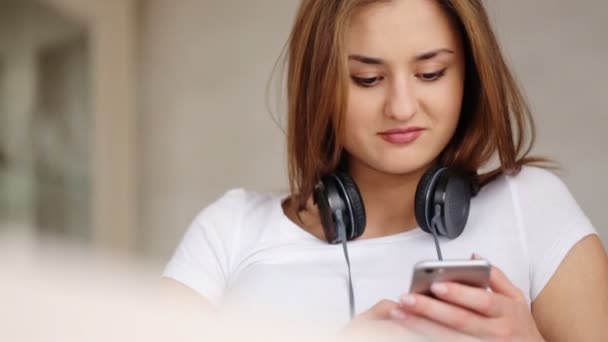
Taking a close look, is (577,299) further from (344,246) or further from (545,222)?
(344,246)

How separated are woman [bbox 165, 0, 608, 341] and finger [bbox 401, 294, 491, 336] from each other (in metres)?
0.21

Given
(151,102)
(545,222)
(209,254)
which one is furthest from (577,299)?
(151,102)

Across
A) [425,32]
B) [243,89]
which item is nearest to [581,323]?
[425,32]

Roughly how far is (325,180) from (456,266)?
41 centimetres

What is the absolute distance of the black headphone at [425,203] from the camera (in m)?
0.99

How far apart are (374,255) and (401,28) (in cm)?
35

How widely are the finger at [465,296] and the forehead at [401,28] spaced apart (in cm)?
42

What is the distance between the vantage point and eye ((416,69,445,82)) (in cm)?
105

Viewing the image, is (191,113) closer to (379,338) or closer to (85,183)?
(85,183)

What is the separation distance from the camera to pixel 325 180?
1091mm

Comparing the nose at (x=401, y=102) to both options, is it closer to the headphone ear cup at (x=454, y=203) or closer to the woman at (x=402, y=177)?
the woman at (x=402, y=177)

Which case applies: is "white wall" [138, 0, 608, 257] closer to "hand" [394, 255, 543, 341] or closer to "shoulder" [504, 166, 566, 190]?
"shoulder" [504, 166, 566, 190]

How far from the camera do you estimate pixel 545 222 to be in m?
1.01

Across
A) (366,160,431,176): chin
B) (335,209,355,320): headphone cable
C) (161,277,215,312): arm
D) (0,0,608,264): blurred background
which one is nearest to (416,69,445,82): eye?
(366,160,431,176): chin
